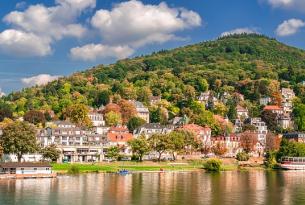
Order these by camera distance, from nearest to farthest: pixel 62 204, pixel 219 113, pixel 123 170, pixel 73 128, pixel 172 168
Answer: pixel 62 204, pixel 123 170, pixel 172 168, pixel 73 128, pixel 219 113

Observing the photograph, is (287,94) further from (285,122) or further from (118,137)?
(118,137)

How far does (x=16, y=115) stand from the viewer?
142 metres

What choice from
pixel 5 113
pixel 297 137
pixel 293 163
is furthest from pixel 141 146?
pixel 5 113

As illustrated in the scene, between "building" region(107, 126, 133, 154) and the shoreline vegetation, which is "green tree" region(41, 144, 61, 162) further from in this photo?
"building" region(107, 126, 133, 154)

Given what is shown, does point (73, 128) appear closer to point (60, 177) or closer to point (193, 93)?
point (60, 177)

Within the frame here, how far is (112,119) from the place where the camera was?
140 meters

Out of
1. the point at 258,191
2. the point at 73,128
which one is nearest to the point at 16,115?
the point at 73,128

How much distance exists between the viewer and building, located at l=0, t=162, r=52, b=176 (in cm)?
7775

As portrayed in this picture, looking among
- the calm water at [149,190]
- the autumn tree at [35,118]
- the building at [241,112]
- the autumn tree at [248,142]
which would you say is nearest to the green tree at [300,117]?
the building at [241,112]

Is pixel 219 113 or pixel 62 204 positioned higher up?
pixel 219 113

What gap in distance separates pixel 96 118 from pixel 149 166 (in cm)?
4475

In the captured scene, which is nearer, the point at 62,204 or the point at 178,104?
the point at 62,204

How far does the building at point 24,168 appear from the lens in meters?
77.8

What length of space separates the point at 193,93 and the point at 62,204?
12164 centimetres
